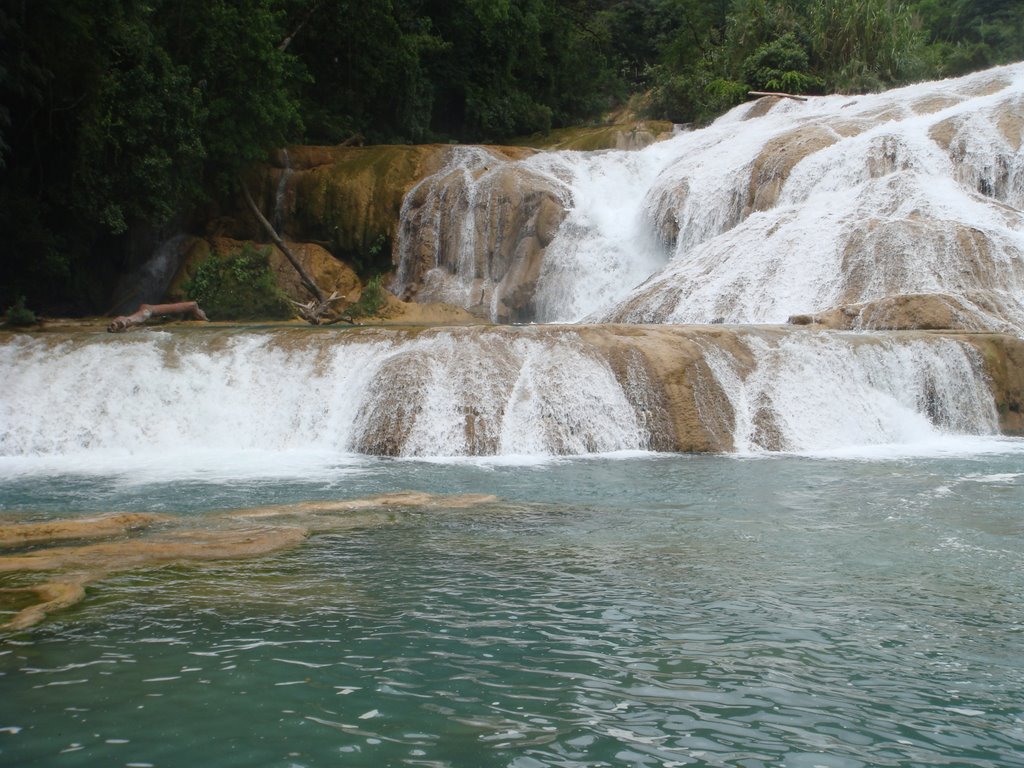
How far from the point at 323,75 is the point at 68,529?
71.5 feet

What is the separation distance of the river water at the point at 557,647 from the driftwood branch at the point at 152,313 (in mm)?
7618

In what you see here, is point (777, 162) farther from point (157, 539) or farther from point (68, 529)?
point (68, 529)

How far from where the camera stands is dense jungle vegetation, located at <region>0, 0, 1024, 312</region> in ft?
59.5

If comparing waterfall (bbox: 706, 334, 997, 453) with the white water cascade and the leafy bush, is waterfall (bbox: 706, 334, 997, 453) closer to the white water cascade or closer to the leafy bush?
the white water cascade

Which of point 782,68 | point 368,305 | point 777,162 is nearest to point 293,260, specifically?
point 368,305

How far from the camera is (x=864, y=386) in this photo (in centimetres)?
1216

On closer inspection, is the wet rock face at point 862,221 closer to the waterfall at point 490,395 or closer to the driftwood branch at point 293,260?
the waterfall at point 490,395

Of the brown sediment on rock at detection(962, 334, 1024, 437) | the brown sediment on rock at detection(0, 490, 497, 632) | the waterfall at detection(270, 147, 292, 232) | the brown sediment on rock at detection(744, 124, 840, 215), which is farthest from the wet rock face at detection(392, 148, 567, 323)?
the brown sediment on rock at detection(0, 490, 497, 632)

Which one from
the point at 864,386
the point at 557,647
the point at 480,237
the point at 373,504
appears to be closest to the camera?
the point at 557,647

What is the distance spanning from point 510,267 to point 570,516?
14.6 meters

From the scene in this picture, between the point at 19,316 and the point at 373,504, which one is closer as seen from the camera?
the point at 373,504

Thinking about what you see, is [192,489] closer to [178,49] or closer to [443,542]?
[443,542]

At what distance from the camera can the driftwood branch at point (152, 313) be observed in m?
14.7

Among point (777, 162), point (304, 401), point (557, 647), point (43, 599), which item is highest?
point (777, 162)
